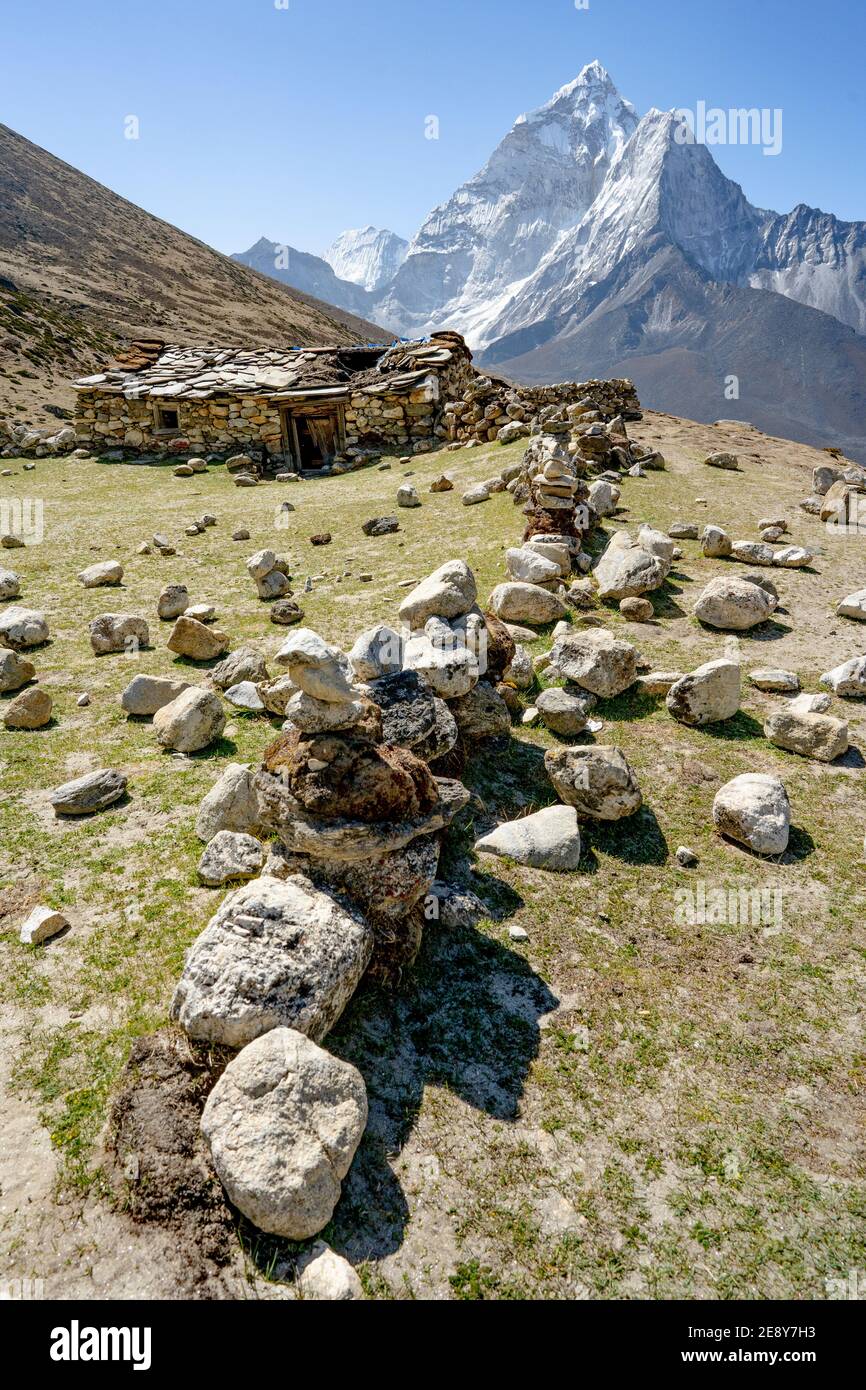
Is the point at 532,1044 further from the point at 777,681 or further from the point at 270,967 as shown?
the point at 777,681

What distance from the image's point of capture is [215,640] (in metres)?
8.58

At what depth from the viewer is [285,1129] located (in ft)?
9.68

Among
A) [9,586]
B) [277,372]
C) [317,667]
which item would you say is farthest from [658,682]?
[277,372]

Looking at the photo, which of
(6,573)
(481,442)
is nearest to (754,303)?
(481,442)

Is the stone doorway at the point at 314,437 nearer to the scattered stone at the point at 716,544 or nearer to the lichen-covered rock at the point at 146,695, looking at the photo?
the scattered stone at the point at 716,544

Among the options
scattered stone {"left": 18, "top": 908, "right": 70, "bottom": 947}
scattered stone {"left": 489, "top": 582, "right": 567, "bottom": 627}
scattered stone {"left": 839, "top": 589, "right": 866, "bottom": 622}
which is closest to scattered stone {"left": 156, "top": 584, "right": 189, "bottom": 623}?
scattered stone {"left": 839, "top": 589, "right": 866, "bottom": 622}

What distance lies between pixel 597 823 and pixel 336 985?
9.20 feet

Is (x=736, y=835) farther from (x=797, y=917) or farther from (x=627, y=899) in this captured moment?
(x=627, y=899)

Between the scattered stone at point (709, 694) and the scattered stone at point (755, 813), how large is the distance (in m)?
1.28

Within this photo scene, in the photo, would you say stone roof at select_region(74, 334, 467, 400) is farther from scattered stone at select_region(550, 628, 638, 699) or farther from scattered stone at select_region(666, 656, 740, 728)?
scattered stone at select_region(666, 656, 740, 728)

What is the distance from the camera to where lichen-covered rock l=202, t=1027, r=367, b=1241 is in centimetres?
284

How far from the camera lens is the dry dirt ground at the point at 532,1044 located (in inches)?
114

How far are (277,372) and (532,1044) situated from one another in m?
23.7

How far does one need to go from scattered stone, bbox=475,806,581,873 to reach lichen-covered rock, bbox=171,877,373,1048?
67.3 inches
